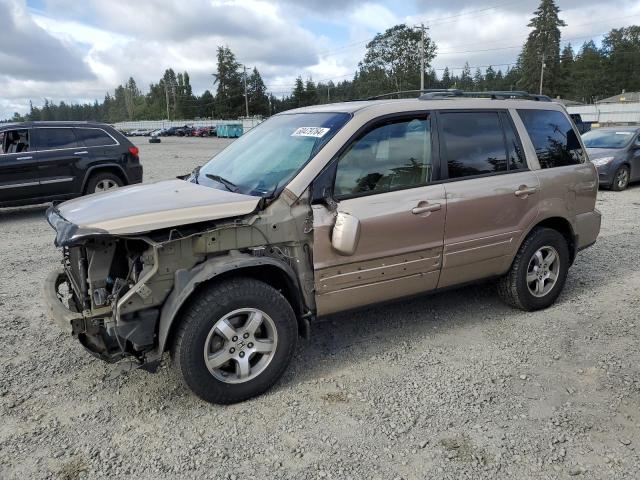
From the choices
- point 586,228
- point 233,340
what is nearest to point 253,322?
point 233,340

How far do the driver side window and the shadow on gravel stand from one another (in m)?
8.19

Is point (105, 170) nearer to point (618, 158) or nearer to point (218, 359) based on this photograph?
point (218, 359)

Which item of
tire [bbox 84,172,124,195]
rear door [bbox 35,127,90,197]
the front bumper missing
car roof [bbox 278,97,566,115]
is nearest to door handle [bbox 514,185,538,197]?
car roof [bbox 278,97,566,115]

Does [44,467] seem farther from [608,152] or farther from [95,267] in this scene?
[608,152]

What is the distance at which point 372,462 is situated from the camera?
2.81 meters

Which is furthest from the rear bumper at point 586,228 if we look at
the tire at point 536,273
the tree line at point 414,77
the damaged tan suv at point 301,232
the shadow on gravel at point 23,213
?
the tree line at point 414,77

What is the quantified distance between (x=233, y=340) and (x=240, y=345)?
63 mm

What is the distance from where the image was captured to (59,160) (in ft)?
31.2

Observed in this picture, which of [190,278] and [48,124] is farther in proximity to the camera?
[48,124]

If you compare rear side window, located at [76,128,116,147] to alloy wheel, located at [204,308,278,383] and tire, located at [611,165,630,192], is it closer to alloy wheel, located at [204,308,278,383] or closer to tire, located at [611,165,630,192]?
alloy wheel, located at [204,308,278,383]

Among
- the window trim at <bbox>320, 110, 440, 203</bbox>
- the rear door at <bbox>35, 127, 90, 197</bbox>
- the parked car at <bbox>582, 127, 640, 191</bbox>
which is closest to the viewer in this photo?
the window trim at <bbox>320, 110, 440, 203</bbox>

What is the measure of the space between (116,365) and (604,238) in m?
6.85

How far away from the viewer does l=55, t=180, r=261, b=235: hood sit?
300cm

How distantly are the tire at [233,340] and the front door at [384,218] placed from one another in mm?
359
